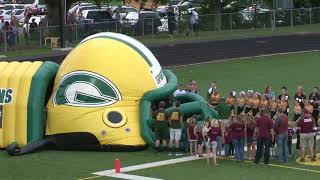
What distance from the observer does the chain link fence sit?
1545 inches

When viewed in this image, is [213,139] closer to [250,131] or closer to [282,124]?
[250,131]

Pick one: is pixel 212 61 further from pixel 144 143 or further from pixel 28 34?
pixel 144 143

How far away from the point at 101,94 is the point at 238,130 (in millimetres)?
4129

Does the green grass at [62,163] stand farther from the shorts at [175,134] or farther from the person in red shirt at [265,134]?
the person in red shirt at [265,134]

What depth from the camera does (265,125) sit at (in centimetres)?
1789

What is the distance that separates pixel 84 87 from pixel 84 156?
6.32 feet

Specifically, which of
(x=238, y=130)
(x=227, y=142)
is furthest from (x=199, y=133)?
(x=238, y=130)

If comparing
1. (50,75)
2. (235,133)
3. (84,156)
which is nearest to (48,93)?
(50,75)

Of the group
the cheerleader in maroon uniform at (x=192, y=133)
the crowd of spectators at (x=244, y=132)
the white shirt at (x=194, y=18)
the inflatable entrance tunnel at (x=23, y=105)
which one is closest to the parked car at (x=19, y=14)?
the white shirt at (x=194, y=18)

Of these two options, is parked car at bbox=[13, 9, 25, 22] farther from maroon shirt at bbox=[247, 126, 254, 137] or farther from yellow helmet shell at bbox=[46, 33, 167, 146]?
maroon shirt at bbox=[247, 126, 254, 137]

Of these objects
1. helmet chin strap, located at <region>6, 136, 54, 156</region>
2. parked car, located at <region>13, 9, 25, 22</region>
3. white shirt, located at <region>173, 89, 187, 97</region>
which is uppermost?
parked car, located at <region>13, 9, 25, 22</region>

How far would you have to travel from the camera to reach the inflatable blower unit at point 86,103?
2003 centimetres

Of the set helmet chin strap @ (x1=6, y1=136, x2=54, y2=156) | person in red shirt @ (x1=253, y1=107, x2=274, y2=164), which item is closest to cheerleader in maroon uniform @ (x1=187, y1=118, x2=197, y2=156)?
person in red shirt @ (x1=253, y1=107, x2=274, y2=164)

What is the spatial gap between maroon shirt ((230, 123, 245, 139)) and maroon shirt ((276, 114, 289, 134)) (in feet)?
2.87
